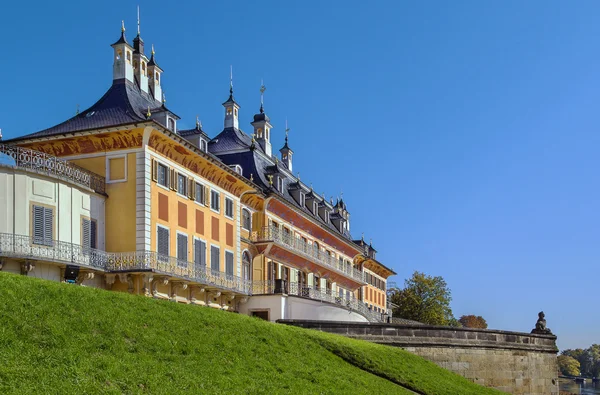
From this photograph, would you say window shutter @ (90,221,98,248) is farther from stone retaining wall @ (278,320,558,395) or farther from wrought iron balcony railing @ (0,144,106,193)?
stone retaining wall @ (278,320,558,395)

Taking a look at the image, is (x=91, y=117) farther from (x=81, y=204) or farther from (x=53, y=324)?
(x=53, y=324)

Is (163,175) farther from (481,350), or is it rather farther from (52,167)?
(481,350)

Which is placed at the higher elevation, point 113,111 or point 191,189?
point 113,111

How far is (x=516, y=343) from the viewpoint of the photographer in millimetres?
41906

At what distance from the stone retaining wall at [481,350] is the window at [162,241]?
6206 mm

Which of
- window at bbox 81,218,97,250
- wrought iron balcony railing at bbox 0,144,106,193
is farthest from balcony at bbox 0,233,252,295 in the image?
wrought iron balcony railing at bbox 0,144,106,193

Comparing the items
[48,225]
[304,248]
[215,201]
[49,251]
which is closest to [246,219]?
[215,201]

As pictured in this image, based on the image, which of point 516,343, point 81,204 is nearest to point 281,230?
point 516,343

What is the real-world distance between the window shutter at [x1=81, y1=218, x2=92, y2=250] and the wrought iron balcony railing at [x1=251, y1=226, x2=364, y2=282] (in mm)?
15658

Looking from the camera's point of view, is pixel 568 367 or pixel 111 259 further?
pixel 568 367

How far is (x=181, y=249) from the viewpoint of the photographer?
1457 inches

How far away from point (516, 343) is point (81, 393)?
105 feet

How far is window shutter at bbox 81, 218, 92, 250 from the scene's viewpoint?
105 feet

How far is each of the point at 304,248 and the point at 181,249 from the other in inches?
730
